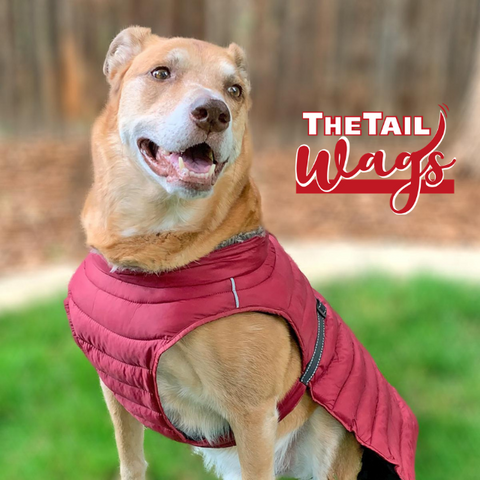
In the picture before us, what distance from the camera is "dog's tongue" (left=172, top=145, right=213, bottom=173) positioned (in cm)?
178

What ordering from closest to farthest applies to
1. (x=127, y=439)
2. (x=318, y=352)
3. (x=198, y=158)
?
(x=198, y=158) < (x=318, y=352) < (x=127, y=439)

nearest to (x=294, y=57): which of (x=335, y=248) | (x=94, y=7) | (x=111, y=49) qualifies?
(x=94, y=7)

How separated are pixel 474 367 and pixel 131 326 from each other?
7.51ft

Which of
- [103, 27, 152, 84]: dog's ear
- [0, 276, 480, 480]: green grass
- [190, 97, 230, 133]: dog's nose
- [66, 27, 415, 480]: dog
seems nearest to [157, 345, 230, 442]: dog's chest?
[66, 27, 415, 480]: dog

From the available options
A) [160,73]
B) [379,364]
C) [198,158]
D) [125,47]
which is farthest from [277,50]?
[198,158]

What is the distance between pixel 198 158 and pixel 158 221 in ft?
0.76

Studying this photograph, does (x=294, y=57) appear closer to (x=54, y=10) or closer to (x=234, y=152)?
(x=54, y=10)

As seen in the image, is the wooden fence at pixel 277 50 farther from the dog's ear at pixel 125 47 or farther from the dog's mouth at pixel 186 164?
the dog's mouth at pixel 186 164

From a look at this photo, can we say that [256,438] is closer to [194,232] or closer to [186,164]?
[194,232]

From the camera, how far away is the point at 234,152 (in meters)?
1.85

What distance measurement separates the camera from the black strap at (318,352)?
1.93m

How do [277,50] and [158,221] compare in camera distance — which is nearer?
[158,221]

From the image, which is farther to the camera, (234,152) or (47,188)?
(47,188)

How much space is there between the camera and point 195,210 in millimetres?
1842
